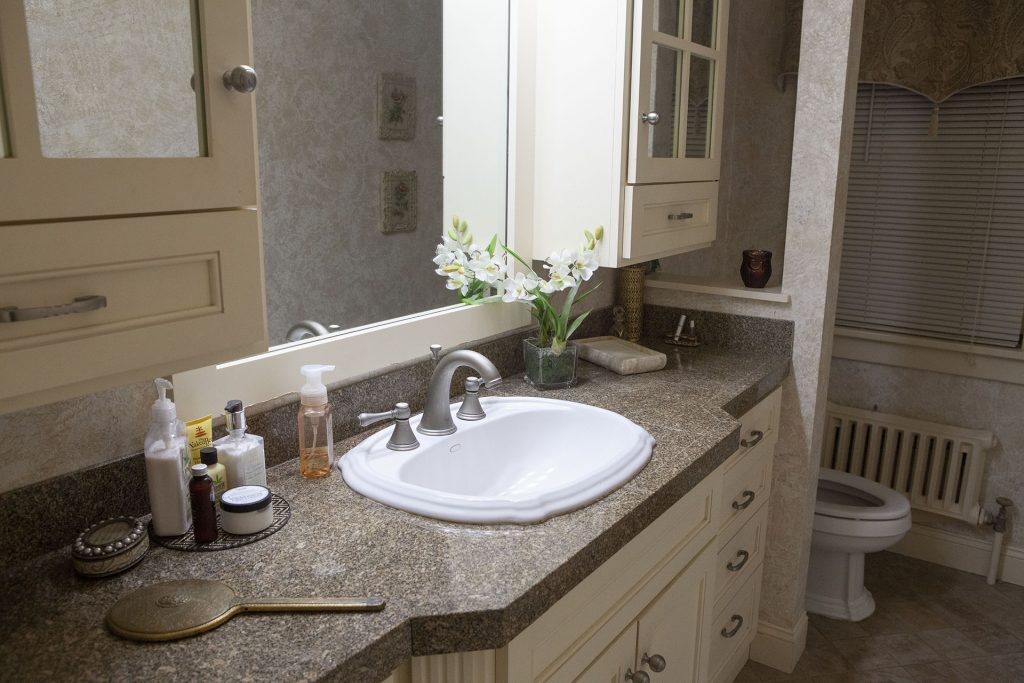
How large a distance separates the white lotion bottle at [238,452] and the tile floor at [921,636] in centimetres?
169

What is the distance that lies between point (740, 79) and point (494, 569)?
8.16ft

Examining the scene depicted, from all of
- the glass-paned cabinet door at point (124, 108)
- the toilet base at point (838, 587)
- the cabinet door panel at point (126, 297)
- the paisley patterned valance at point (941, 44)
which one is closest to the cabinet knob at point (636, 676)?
the cabinet door panel at point (126, 297)

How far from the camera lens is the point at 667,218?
1.94 m

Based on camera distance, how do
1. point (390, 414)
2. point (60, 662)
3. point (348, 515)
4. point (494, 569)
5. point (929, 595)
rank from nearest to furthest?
point (60, 662), point (494, 569), point (348, 515), point (390, 414), point (929, 595)

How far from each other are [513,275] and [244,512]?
0.94 m

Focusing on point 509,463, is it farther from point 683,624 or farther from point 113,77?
point 113,77

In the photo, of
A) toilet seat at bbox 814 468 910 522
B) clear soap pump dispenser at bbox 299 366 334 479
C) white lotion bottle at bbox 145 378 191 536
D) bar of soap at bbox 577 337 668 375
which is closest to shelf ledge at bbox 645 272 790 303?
bar of soap at bbox 577 337 668 375

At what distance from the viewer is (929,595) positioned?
2.83 m

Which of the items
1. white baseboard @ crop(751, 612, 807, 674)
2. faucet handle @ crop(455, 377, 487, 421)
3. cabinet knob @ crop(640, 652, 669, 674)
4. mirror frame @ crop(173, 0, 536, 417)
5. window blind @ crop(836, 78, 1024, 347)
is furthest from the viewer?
window blind @ crop(836, 78, 1024, 347)

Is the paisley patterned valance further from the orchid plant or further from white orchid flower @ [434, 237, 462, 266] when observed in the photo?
white orchid flower @ [434, 237, 462, 266]

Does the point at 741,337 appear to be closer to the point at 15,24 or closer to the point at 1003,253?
the point at 1003,253

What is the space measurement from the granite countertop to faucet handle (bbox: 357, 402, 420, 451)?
13cm

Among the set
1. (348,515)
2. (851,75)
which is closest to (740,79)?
(851,75)

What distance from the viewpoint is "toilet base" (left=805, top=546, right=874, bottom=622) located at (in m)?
2.66
